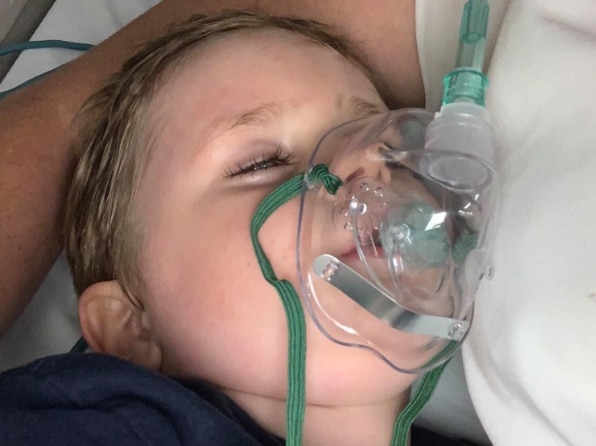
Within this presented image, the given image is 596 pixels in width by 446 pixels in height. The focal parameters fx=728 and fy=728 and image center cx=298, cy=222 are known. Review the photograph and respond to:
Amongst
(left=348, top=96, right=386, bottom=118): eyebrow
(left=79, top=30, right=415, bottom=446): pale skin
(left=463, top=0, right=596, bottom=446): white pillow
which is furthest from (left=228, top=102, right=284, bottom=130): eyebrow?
(left=463, top=0, right=596, bottom=446): white pillow

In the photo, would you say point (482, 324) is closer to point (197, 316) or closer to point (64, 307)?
point (197, 316)

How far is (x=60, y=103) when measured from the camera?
39.4 inches

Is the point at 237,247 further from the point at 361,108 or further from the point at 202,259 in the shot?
the point at 361,108

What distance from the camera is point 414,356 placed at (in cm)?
76

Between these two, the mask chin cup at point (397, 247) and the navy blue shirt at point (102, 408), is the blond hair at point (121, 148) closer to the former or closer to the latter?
the navy blue shirt at point (102, 408)

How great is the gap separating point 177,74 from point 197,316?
0.98 feet

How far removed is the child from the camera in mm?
762

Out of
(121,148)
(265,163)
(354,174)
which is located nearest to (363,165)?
(354,174)

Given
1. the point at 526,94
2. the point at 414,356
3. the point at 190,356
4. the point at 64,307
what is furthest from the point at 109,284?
the point at 526,94

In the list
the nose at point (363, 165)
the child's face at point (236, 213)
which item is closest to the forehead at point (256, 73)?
the child's face at point (236, 213)

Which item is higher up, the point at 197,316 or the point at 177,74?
the point at 177,74

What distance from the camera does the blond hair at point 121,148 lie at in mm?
897

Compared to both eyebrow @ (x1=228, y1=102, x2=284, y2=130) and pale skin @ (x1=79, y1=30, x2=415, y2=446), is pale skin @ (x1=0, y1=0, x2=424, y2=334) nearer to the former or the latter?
pale skin @ (x1=79, y1=30, x2=415, y2=446)

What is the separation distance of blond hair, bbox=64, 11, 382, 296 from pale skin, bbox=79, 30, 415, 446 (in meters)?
0.03
